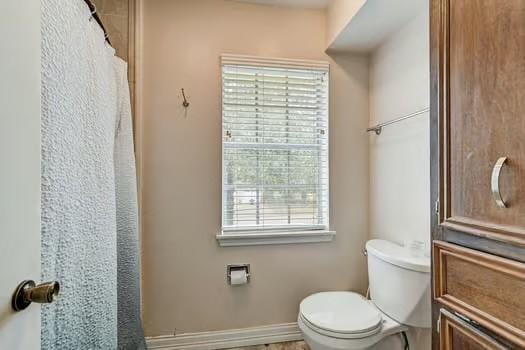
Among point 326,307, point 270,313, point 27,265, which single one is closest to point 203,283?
point 270,313

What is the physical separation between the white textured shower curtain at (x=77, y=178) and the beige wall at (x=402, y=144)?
151 cm

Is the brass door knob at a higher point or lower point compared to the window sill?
higher

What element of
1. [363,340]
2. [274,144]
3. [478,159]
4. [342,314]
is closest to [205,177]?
[274,144]

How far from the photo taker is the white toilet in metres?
1.35

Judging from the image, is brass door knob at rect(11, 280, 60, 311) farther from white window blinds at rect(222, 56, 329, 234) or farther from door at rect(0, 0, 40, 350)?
white window blinds at rect(222, 56, 329, 234)

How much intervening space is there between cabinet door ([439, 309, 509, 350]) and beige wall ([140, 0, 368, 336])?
1.17 meters

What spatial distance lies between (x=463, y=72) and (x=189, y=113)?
57.8 inches

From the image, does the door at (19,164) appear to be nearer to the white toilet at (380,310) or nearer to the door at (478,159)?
the door at (478,159)

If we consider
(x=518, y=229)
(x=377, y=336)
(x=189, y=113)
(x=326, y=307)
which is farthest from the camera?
(x=189, y=113)

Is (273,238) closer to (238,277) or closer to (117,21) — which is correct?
(238,277)

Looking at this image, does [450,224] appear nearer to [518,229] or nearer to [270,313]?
[518,229]

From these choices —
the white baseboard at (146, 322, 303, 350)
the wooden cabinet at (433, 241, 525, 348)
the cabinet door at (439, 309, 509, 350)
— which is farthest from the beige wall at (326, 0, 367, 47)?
the white baseboard at (146, 322, 303, 350)

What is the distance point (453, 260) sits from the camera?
31.6 inches

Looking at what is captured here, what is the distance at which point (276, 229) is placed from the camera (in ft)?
6.36
